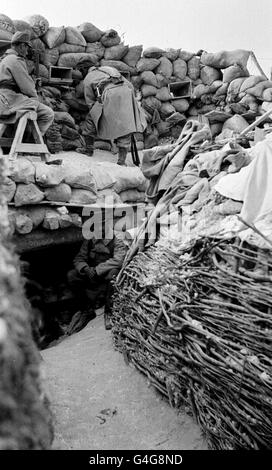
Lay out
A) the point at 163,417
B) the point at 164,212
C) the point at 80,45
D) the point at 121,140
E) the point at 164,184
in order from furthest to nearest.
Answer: the point at 80,45 < the point at 121,140 < the point at 164,184 < the point at 164,212 < the point at 163,417

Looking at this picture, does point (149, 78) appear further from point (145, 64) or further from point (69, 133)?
point (69, 133)

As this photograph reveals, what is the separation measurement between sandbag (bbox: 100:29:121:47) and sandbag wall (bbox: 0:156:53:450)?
11.3 m

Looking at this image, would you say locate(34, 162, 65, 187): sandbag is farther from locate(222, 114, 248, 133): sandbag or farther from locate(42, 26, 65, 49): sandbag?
locate(222, 114, 248, 133): sandbag

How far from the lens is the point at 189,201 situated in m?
4.68

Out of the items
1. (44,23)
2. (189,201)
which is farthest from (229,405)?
(44,23)

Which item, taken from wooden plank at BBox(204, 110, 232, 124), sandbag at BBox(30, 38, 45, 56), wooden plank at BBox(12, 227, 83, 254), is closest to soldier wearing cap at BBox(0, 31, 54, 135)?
wooden plank at BBox(12, 227, 83, 254)

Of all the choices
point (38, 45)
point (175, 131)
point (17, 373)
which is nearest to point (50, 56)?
point (38, 45)

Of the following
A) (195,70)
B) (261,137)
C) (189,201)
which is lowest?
(189,201)

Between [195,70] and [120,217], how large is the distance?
6411 mm

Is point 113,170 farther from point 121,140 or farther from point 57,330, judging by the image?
point 57,330

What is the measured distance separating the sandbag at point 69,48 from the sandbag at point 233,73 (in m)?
3.39

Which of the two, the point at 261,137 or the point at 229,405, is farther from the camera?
the point at 261,137

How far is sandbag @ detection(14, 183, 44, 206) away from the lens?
6.42 metres

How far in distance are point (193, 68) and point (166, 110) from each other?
138cm
